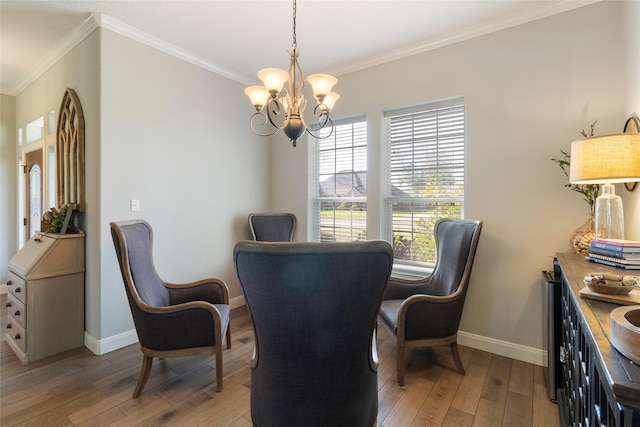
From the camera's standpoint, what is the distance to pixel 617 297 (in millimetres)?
963

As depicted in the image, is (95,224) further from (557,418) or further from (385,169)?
(557,418)

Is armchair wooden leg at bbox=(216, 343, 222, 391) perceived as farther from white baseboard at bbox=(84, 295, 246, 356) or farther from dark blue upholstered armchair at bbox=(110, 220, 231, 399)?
white baseboard at bbox=(84, 295, 246, 356)

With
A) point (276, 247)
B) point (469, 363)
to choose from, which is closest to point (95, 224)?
point (276, 247)

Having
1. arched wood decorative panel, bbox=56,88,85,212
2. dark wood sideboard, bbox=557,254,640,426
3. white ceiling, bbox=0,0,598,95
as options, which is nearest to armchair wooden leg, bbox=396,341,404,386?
dark wood sideboard, bbox=557,254,640,426

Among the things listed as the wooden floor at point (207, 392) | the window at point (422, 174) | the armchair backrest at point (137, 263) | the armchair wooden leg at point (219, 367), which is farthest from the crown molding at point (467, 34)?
the armchair wooden leg at point (219, 367)

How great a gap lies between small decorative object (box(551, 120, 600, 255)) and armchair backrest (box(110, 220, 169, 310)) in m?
2.91

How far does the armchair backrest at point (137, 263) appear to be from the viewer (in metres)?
1.91

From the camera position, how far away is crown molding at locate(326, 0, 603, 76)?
7.36ft

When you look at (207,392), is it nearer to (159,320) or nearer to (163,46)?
(159,320)

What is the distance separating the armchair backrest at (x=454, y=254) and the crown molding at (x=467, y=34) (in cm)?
165

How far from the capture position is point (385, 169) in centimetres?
319

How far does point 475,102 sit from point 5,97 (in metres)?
5.98

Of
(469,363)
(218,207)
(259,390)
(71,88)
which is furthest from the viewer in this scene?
(218,207)

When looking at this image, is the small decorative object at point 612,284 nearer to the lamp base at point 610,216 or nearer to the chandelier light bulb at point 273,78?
the lamp base at point 610,216
